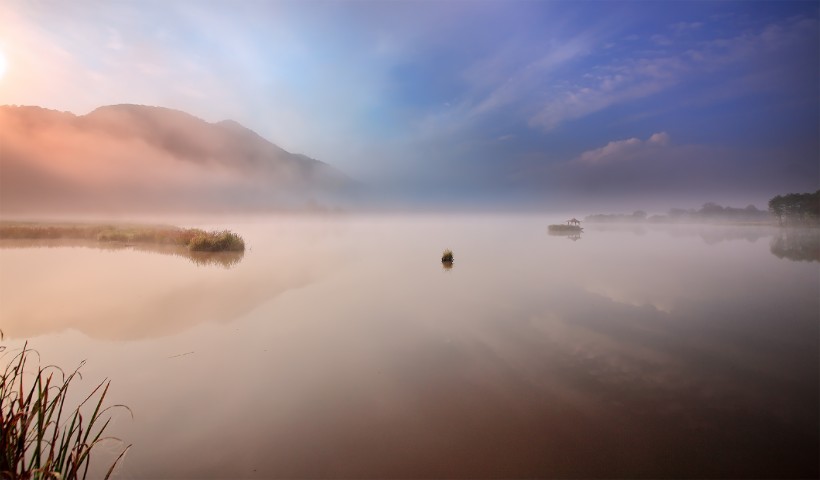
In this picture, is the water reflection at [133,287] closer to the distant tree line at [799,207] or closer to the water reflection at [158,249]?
the water reflection at [158,249]

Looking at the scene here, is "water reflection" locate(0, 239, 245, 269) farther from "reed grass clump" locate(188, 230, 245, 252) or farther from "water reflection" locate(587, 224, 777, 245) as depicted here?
"water reflection" locate(587, 224, 777, 245)

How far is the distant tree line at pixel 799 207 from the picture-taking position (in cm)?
6253

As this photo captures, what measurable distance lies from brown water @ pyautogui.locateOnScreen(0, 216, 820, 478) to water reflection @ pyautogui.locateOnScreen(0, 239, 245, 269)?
6.00 m

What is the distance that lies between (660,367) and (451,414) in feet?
16.4

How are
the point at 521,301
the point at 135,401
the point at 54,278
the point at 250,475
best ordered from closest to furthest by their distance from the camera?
the point at 250,475 < the point at 135,401 < the point at 521,301 < the point at 54,278

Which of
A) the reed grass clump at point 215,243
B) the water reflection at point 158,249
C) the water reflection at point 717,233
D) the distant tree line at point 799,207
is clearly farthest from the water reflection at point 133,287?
the distant tree line at point 799,207

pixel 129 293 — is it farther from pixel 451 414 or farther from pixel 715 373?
pixel 715 373

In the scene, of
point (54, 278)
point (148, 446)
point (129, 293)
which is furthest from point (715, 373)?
point (54, 278)

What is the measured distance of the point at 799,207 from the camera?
214 ft

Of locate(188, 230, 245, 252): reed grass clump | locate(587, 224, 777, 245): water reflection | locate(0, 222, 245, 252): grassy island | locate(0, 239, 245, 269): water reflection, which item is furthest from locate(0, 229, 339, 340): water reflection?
locate(587, 224, 777, 245): water reflection

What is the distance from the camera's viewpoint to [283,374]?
22.9ft

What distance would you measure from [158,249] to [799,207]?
102936 mm

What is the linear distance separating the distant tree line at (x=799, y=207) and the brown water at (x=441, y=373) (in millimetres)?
74139

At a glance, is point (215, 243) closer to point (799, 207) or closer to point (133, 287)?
point (133, 287)
